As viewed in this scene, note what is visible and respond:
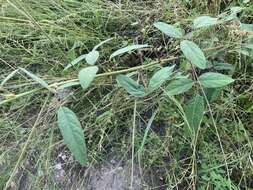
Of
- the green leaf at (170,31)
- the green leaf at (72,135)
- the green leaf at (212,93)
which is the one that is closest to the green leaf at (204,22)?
the green leaf at (170,31)

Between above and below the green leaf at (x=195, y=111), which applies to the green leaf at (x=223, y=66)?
below

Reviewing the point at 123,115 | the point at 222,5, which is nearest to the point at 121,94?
the point at 123,115

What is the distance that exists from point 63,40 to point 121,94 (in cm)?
32

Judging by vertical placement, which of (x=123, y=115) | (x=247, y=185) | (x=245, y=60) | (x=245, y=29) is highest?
(x=245, y=29)

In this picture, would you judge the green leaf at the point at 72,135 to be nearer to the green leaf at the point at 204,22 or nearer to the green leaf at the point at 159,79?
the green leaf at the point at 159,79

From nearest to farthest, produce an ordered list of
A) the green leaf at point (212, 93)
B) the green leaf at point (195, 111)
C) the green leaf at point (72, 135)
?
the green leaf at point (72, 135) → the green leaf at point (195, 111) → the green leaf at point (212, 93)

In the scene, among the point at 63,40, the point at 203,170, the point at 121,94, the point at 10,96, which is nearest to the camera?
the point at 10,96

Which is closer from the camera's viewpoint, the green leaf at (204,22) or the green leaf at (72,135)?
the green leaf at (72,135)

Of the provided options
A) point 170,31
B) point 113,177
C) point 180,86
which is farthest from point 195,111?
point 113,177

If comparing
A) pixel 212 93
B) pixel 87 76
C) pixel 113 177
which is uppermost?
pixel 87 76

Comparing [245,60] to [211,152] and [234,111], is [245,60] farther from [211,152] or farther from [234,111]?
[211,152]

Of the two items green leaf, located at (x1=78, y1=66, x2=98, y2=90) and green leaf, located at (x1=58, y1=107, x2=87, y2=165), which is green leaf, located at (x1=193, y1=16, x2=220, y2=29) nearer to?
green leaf, located at (x1=78, y1=66, x2=98, y2=90)

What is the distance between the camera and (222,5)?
146 centimetres

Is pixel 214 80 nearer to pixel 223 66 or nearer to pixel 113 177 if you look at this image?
pixel 223 66
